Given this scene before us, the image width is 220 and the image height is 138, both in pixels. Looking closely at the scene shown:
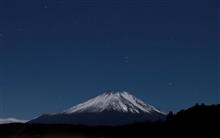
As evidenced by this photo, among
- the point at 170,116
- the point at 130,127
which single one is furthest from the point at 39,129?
the point at 170,116

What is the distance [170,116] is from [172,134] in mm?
10661

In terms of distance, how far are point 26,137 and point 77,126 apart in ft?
23.8

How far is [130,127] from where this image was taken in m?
49.6

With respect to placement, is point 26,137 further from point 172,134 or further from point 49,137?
point 172,134

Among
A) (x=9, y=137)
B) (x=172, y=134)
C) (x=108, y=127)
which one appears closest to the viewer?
(x=9, y=137)

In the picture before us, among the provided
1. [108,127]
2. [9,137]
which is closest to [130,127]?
[108,127]

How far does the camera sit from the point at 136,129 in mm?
48875

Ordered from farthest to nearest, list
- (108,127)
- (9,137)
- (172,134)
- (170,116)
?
(170,116) → (108,127) → (172,134) → (9,137)

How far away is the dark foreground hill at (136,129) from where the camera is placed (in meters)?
44.8

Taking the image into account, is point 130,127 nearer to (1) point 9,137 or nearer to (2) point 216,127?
(2) point 216,127

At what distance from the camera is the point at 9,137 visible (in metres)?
42.6

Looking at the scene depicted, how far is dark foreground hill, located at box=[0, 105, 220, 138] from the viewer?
44812 millimetres

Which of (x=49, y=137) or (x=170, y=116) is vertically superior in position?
(x=170, y=116)

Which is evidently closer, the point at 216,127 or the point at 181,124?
the point at 216,127
